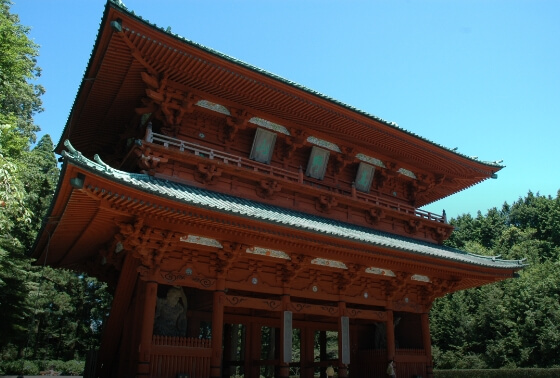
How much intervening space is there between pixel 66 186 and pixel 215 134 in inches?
249

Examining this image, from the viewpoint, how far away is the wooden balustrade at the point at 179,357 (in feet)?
37.9

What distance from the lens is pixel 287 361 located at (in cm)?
1373

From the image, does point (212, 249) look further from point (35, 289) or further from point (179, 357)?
point (35, 289)

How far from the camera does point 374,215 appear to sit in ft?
59.0

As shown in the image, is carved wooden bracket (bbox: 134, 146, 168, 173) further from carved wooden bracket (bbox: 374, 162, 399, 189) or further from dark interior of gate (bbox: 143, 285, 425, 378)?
carved wooden bracket (bbox: 374, 162, 399, 189)

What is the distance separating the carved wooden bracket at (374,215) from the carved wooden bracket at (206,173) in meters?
6.78

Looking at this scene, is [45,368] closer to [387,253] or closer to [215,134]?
[215,134]

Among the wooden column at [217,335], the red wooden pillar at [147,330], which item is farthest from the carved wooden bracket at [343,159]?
the red wooden pillar at [147,330]

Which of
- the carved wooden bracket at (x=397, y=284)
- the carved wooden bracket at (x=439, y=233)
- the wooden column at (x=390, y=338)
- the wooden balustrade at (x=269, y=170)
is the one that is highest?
the wooden balustrade at (x=269, y=170)

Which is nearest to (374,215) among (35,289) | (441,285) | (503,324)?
(441,285)

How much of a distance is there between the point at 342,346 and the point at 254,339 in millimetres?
3739

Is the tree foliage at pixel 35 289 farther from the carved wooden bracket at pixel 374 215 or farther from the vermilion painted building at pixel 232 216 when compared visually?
the carved wooden bracket at pixel 374 215

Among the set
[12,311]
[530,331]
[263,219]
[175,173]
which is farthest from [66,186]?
[530,331]

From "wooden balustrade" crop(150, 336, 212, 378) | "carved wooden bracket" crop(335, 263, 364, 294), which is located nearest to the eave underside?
"carved wooden bracket" crop(335, 263, 364, 294)
